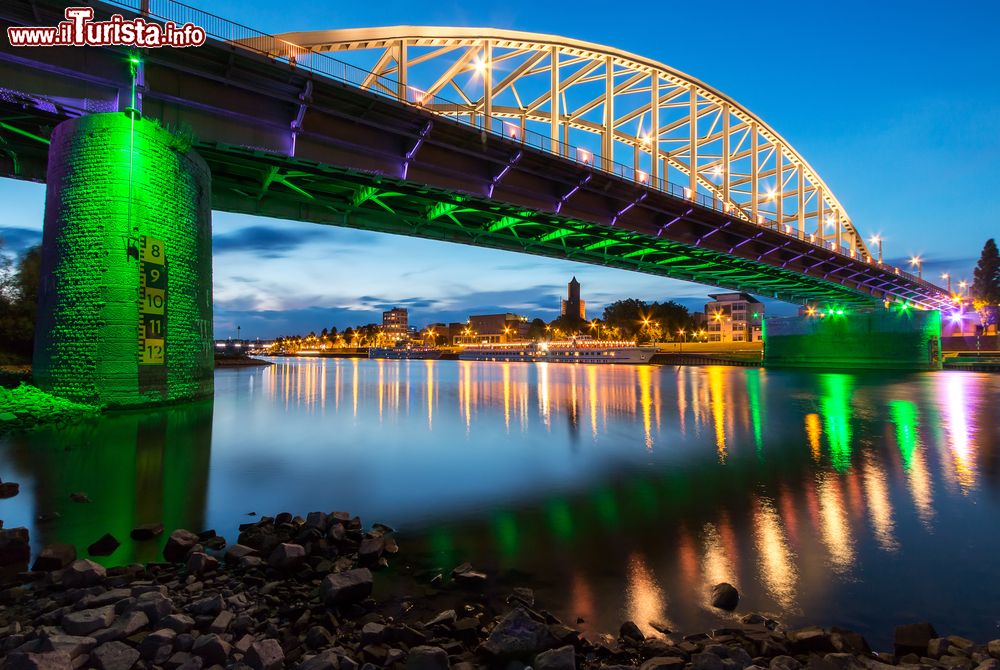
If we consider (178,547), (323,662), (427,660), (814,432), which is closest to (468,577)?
(427,660)

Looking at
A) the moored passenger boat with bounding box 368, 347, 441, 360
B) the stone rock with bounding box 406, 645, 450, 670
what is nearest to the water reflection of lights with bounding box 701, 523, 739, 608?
the stone rock with bounding box 406, 645, 450, 670

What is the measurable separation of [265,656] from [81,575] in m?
2.74

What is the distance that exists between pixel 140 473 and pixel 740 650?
11128 mm

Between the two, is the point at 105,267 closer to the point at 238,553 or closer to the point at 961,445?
the point at 238,553

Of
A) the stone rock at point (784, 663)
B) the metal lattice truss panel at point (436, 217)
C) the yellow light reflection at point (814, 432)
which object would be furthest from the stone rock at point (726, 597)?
the metal lattice truss panel at point (436, 217)

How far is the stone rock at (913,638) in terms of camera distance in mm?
4059

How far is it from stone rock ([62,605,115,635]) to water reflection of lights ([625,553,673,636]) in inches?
172

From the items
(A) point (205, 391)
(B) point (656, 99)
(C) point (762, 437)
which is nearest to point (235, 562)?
(C) point (762, 437)

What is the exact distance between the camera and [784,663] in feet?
12.1

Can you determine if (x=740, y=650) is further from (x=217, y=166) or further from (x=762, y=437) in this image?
(x=217, y=166)

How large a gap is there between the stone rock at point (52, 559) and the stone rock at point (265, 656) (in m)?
3.36

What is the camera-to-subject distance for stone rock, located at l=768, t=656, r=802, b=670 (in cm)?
362

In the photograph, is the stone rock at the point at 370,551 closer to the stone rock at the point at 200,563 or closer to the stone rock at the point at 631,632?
the stone rock at the point at 200,563

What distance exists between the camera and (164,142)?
1948 centimetres
